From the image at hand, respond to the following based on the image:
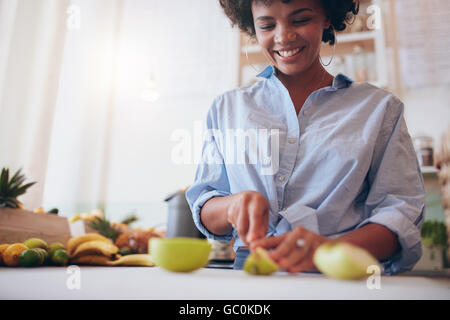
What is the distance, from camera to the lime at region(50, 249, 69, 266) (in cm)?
67

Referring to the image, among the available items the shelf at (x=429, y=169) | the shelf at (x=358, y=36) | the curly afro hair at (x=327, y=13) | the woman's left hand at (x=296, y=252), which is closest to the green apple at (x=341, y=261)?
the woman's left hand at (x=296, y=252)

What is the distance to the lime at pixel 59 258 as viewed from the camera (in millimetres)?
667

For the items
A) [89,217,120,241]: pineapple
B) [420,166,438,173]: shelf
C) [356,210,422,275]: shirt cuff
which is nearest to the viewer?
[356,210,422,275]: shirt cuff

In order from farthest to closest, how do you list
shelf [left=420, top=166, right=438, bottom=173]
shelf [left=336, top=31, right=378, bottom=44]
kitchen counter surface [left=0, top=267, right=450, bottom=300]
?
1. shelf [left=336, top=31, right=378, bottom=44]
2. shelf [left=420, top=166, right=438, bottom=173]
3. kitchen counter surface [left=0, top=267, right=450, bottom=300]

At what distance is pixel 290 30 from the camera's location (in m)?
0.56

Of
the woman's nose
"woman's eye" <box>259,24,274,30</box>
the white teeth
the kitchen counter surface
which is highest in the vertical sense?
"woman's eye" <box>259,24,274,30</box>

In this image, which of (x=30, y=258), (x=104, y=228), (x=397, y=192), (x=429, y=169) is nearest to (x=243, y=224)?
(x=397, y=192)

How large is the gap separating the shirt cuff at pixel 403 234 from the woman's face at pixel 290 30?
10.7 inches

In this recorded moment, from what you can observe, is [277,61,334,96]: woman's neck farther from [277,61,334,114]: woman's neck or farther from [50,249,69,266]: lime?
[50,249,69,266]: lime

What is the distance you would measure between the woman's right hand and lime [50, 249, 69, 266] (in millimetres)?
407

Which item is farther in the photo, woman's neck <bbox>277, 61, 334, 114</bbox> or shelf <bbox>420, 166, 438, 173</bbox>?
shelf <bbox>420, 166, 438, 173</bbox>

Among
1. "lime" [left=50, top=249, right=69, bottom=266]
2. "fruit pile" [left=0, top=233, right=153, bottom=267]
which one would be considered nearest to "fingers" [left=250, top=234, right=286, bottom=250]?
"fruit pile" [left=0, top=233, right=153, bottom=267]

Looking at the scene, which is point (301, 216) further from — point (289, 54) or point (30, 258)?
point (30, 258)

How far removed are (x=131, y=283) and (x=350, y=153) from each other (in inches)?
14.8
